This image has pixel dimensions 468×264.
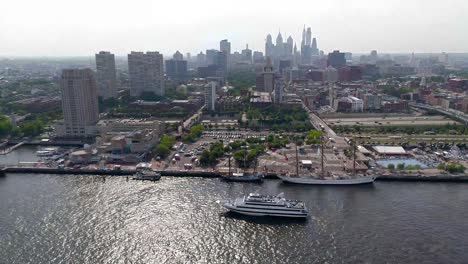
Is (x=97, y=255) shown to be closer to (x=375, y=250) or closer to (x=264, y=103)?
(x=375, y=250)

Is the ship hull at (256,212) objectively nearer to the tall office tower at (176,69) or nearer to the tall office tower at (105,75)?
the tall office tower at (105,75)

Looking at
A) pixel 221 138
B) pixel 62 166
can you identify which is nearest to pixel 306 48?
pixel 221 138

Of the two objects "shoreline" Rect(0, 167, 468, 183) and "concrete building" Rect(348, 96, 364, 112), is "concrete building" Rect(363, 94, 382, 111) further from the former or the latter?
"shoreline" Rect(0, 167, 468, 183)

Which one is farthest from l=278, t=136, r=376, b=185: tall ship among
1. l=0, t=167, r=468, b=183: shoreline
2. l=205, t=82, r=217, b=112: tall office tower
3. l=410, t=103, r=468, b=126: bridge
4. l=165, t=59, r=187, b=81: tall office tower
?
l=165, t=59, r=187, b=81: tall office tower

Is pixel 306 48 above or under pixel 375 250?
above

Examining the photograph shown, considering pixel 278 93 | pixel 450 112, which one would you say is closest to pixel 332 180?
pixel 278 93

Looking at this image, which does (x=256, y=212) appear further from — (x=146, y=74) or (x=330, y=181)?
(x=146, y=74)
